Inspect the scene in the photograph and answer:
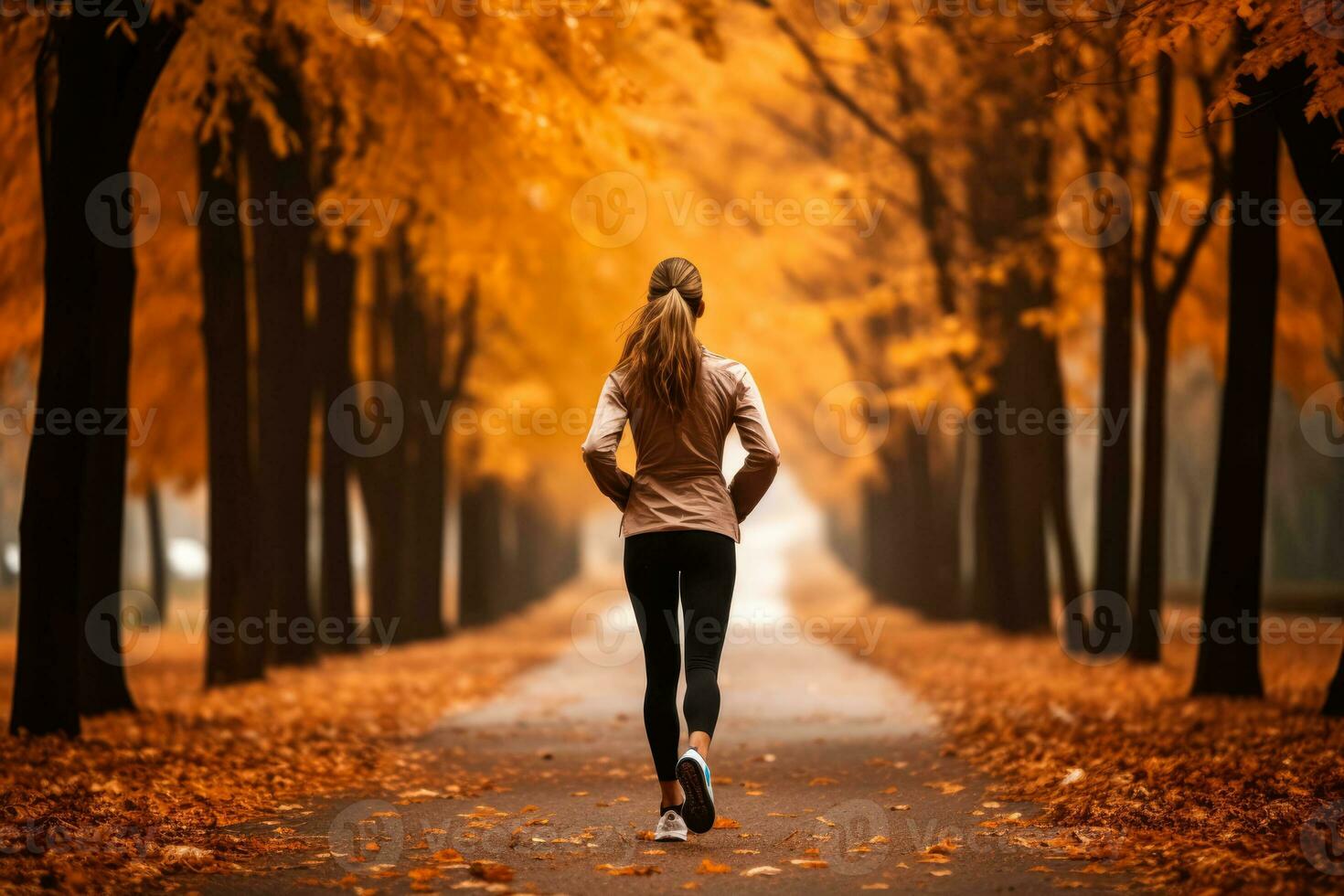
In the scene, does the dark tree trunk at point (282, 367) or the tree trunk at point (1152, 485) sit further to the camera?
the dark tree trunk at point (282, 367)

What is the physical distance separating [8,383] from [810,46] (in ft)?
37.8

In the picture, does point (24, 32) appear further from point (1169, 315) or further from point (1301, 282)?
point (1301, 282)

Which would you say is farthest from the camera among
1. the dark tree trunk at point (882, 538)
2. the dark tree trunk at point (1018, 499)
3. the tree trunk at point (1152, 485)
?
the dark tree trunk at point (882, 538)

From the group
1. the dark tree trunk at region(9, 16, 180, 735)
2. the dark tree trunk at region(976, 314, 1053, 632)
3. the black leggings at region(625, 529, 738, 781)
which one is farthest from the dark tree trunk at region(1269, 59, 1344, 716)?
the dark tree trunk at region(976, 314, 1053, 632)

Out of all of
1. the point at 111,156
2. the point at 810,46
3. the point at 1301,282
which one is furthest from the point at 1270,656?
the point at 111,156

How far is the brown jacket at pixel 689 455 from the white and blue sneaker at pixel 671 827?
1.15 metres

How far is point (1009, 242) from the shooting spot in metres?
17.5

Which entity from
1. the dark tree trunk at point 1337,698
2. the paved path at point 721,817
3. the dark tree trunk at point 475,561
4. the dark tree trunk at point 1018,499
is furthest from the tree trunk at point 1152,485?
the dark tree trunk at point 475,561

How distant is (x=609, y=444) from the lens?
5883mm

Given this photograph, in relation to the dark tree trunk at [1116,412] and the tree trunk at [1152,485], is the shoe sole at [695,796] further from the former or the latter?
the dark tree trunk at [1116,412]

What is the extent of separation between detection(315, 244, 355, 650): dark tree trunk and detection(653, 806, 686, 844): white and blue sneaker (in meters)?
12.4

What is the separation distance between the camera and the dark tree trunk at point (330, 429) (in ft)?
57.7

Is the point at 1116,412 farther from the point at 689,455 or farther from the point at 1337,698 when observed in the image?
the point at 689,455

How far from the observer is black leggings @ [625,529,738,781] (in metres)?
5.80
